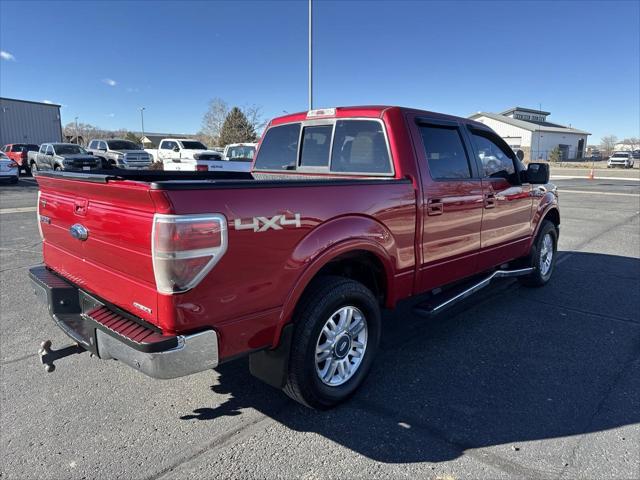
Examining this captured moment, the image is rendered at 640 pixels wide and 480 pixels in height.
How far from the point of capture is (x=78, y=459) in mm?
2592

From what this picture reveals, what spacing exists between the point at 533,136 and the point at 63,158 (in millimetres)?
66401

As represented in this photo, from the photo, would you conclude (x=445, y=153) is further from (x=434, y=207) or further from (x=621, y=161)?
(x=621, y=161)

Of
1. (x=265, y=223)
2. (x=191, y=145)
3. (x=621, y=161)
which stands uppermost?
(x=191, y=145)

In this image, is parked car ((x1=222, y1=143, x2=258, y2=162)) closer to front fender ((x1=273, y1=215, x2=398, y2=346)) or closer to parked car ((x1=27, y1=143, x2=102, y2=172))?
parked car ((x1=27, y1=143, x2=102, y2=172))

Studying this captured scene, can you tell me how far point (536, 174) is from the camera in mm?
4949

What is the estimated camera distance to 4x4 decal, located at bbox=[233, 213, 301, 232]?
2363 millimetres

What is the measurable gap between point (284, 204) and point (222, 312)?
26.6 inches

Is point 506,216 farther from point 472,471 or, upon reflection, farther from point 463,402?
point 472,471

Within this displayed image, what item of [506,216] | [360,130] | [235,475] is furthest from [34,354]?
[506,216]

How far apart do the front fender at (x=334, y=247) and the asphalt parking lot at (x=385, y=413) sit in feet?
2.37

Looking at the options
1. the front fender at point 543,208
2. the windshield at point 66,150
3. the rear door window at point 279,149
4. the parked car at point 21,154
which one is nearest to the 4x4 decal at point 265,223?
the rear door window at point 279,149

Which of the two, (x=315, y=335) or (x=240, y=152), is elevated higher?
→ (x=240, y=152)

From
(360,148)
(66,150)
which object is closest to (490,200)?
(360,148)

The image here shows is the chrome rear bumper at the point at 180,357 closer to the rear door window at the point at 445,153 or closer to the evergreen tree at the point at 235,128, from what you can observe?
the rear door window at the point at 445,153
